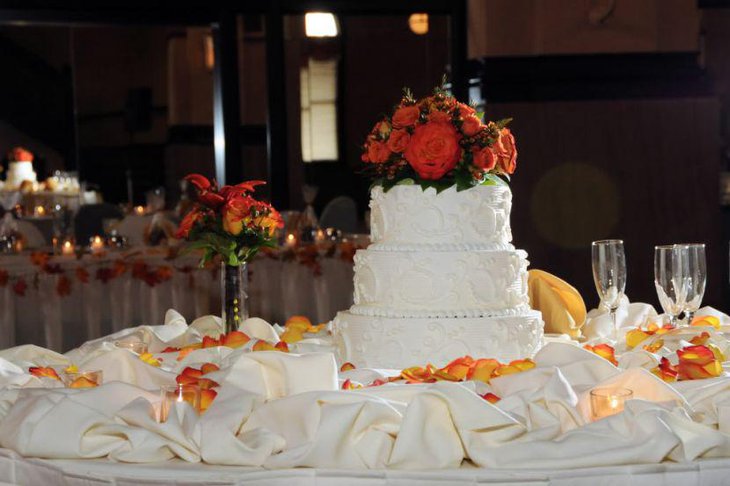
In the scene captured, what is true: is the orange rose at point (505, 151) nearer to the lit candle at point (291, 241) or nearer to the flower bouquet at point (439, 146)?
the flower bouquet at point (439, 146)

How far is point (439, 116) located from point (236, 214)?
869 millimetres

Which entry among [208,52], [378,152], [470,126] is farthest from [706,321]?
[208,52]

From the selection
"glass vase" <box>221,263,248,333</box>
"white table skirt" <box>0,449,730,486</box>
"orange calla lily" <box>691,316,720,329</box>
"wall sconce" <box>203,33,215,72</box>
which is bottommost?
"white table skirt" <box>0,449,730,486</box>

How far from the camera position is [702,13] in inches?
409

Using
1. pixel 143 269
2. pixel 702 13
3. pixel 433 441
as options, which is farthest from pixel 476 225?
pixel 702 13

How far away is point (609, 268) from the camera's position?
375cm

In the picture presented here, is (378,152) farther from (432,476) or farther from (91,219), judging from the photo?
(91,219)

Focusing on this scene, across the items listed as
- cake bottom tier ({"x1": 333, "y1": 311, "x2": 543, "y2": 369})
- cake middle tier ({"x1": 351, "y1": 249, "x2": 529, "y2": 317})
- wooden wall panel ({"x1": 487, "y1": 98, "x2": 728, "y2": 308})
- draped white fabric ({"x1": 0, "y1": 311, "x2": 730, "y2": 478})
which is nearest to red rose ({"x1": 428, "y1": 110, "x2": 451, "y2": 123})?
cake middle tier ({"x1": 351, "y1": 249, "x2": 529, "y2": 317})

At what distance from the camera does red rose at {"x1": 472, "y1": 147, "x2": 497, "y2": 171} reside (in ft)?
11.2

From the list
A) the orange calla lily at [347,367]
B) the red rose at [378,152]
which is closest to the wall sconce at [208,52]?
the red rose at [378,152]

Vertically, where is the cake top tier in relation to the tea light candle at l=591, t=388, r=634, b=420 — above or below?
above

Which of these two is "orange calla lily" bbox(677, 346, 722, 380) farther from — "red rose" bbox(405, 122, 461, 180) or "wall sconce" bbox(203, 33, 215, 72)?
"wall sconce" bbox(203, 33, 215, 72)

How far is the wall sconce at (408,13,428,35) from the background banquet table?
3.28m

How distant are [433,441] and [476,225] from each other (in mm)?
1202
